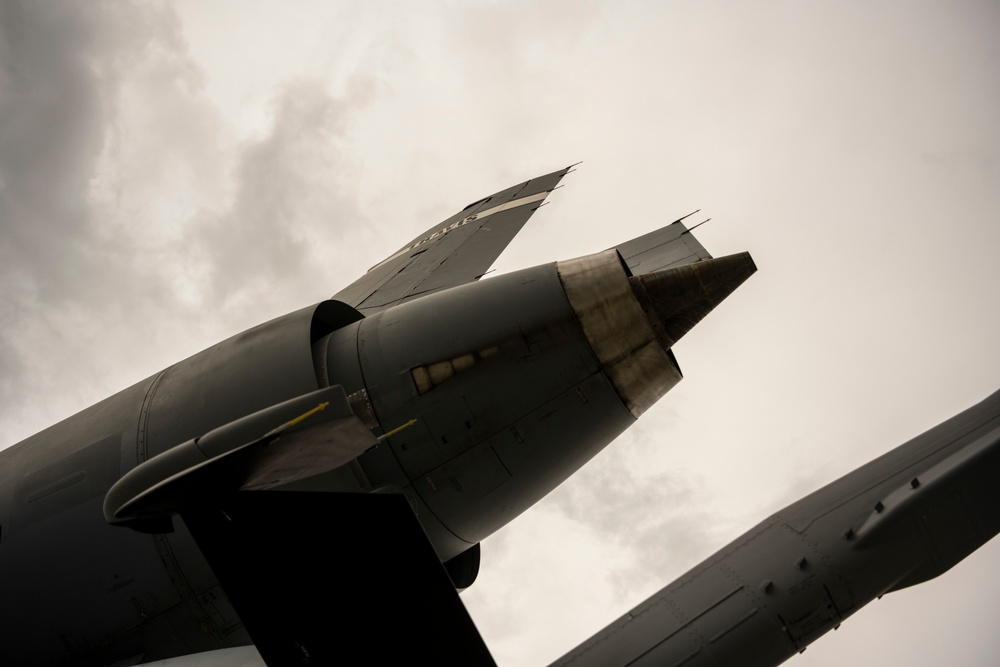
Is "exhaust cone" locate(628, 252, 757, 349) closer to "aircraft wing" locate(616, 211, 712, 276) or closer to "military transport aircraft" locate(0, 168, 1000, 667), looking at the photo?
"military transport aircraft" locate(0, 168, 1000, 667)

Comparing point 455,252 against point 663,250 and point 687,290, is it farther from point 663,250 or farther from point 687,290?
point 687,290

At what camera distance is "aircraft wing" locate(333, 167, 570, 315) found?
8.84 metres

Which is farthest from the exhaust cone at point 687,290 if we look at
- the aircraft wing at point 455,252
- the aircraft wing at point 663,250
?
the aircraft wing at point 455,252

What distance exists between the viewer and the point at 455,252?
1009cm

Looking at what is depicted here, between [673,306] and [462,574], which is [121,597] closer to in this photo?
[462,574]

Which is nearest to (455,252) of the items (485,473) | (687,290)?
(687,290)

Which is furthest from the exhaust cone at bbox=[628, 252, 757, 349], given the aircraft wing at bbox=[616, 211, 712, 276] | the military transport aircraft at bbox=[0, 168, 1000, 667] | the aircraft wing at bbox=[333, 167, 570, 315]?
the aircraft wing at bbox=[333, 167, 570, 315]

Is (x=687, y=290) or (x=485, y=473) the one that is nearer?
(x=485, y=473)

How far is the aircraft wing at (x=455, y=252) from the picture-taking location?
8844mm

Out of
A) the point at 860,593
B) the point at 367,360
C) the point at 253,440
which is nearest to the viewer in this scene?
the point at 253,440

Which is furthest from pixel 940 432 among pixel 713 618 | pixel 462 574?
pixel 462 574

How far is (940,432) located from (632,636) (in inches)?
141

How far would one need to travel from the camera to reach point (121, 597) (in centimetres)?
594

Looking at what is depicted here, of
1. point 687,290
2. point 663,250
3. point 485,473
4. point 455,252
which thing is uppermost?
point 455,252
